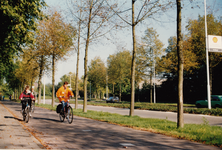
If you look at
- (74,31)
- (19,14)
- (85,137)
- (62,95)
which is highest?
(74,31)

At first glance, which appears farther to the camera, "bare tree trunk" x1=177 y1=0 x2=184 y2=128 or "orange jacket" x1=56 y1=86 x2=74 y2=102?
"orange jacket" x1=56 y1=86 x2=74 y2=102

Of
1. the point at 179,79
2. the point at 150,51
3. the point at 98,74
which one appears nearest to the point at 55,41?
the point at 150,51

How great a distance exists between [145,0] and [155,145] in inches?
348

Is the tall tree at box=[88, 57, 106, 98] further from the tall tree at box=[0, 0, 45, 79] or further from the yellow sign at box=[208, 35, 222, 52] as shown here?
the tall tree at box=[0, 0, 45, 79]

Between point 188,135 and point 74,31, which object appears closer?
point 188,135

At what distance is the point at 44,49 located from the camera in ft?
72.4

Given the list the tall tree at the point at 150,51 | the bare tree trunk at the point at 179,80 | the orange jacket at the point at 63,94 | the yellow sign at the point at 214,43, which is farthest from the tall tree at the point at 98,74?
the bare tree trunk at the point at 179,80

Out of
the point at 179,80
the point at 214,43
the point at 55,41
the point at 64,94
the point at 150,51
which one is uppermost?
the point at 150,51

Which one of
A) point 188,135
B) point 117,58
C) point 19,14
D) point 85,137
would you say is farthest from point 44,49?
point 117,58

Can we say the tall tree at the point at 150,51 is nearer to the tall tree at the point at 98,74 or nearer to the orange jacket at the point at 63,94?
the orange jacket at the point at 63,94

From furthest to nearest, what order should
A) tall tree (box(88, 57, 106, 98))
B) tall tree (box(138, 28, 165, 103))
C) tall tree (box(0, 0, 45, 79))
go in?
tall tree (box(88, 57, 106, 98)) → tall tree (box(138, 28, 165, 103)) → tall tree (box(0, 0, 45, 79))

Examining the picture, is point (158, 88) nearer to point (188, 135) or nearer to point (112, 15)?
point (112, 15)

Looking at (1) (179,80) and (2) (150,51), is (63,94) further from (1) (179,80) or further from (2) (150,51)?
(2) (150,51)

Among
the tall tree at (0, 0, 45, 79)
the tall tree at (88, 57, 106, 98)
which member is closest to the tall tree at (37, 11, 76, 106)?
the tall tree at (0, 0, 45, 79)
